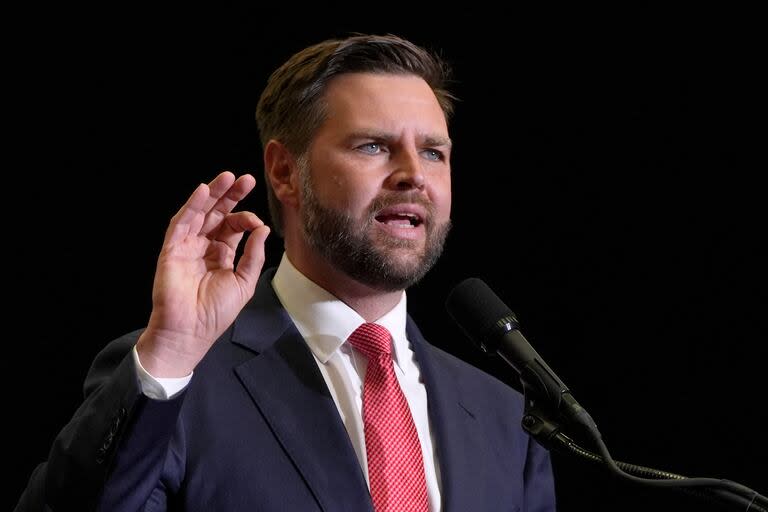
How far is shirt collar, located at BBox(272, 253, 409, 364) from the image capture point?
2275 mm

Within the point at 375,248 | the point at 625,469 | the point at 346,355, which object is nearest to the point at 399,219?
the point at 375,248

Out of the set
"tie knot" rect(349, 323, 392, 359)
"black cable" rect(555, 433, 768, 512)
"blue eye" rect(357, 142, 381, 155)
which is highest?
"blue eye" rect(357, 142, 381, 155)

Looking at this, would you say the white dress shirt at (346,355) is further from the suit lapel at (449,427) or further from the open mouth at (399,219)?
the open mouth at (399,219)

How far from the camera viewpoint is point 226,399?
2.10 metres

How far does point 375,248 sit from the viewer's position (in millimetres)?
2297

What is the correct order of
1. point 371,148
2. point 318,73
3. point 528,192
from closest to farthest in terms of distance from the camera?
point 371,148 → point 318,73 → point 528,192

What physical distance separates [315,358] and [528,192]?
5.35 feet

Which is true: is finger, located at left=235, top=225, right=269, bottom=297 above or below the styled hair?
below

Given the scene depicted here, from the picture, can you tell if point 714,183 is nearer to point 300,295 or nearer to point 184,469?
→ point 300,295

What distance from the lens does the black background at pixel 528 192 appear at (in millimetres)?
3133

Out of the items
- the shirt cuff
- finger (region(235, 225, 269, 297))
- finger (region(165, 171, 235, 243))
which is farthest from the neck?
the shirt cuff

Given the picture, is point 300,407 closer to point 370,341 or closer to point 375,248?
point 370,341

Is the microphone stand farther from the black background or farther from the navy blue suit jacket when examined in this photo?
the black background

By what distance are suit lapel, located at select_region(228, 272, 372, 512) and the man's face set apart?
0.74 ft
